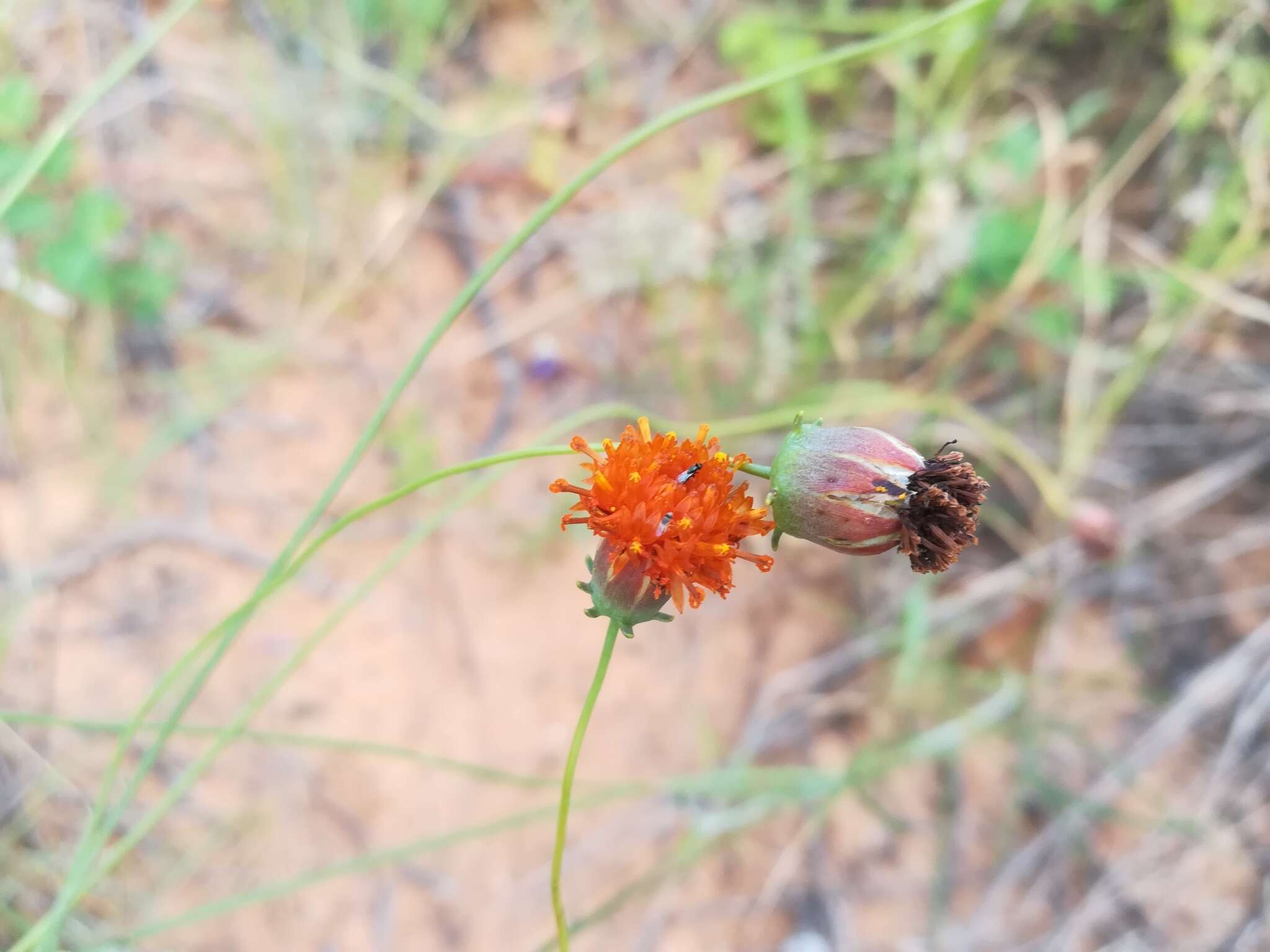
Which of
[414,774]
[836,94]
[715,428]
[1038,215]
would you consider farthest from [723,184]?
[414,774]

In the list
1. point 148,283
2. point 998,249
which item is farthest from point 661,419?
point 148,283

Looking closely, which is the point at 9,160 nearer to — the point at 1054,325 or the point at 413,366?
the point at 413,366

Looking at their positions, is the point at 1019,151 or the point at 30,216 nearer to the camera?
the point at 30,216

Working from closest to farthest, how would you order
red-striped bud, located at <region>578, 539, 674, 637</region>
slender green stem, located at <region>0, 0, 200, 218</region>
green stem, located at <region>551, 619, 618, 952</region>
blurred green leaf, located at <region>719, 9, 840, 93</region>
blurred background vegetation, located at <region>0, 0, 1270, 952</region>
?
green stem, located at <region>551, 619, 618, 952</region>, red-striped bud, located at <region>578, 539, 674, 637</region>, slender green stem, located at <region>0, 0, 200, 218</region>, blurred background vegetation, located at <region>0, 0, 1270, 952</region>, blurred green leaf, located at <region>719, 9, 840, 93</region>

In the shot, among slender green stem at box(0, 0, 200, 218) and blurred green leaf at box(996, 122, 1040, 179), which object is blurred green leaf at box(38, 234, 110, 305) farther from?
blurred green leaf at box(996, 122, 1040, 179)

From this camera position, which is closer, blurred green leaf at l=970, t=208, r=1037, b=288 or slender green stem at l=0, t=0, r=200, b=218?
slender green stem at l=0, t=0, r=200, b=218

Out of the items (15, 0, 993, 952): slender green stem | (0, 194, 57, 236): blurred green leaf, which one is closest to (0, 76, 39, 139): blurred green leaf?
(0, 194, 57, 236): blurred green leaf
